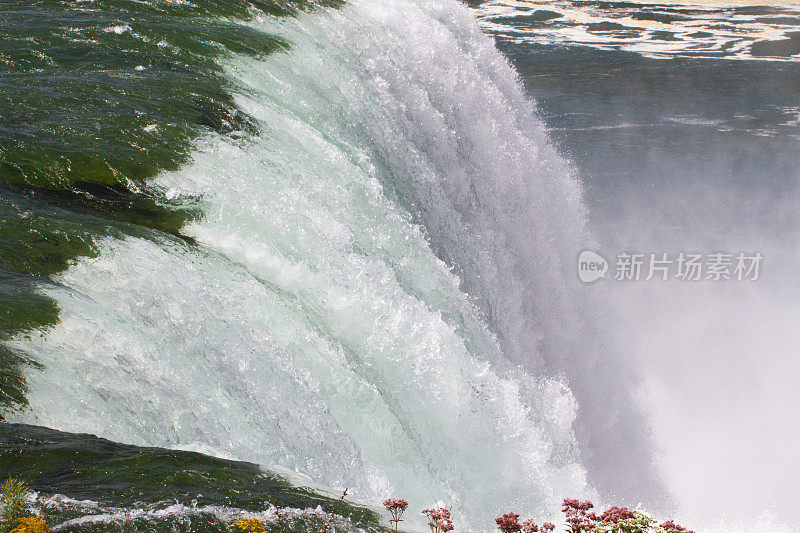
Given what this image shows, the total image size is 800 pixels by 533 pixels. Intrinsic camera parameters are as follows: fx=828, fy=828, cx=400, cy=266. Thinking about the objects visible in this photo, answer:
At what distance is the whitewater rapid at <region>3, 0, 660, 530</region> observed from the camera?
13.9ft

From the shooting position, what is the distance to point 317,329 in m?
5.11

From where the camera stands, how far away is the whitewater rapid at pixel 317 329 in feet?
13.9

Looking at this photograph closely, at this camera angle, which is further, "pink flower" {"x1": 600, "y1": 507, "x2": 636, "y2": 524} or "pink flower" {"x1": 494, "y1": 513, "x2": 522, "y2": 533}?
"pink flower" {"x1": 600, "y1": 507, "x2": 636, "y2": 524}

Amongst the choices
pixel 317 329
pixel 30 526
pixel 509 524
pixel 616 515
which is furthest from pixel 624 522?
pixel 317 329

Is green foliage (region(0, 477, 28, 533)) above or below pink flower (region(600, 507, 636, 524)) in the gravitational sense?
below

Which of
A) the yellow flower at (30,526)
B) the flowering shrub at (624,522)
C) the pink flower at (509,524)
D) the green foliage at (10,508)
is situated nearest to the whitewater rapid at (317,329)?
the green foliage at (10,508)

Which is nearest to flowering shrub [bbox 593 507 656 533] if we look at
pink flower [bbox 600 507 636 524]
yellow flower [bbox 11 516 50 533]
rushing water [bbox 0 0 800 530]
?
pink flower [bbox 600 507 636 524]

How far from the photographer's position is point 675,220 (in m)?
20.8

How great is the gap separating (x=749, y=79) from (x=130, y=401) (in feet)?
85.4

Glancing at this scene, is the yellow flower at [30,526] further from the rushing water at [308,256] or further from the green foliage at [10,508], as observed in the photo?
the rushing water at [308,256]

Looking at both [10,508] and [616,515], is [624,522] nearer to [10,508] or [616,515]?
[616,515]

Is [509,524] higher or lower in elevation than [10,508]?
higher

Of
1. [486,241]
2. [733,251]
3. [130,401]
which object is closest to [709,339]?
[733,251]

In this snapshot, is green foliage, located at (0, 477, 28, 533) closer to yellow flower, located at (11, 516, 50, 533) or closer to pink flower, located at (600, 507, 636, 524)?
yellow flower, located at (11, 516, 50, 533)
